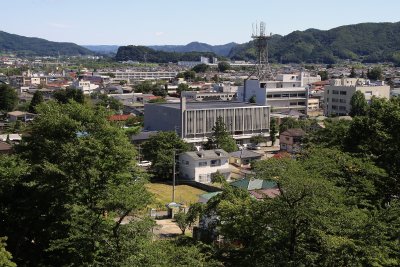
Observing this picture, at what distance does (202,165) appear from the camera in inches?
784

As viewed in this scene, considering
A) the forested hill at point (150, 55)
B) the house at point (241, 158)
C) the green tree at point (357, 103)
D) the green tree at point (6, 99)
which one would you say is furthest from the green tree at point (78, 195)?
the forested hill at point (150, 55)

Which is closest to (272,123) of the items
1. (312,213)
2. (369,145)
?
(369,145)

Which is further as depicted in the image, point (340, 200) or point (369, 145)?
point (369, 145)

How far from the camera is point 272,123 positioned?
29188mm

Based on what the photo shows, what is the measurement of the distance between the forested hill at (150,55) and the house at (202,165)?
105400mm

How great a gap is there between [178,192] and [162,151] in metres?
2.07

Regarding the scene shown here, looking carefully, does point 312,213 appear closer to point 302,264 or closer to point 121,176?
point 302,264

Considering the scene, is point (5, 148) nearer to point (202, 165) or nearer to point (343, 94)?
point (202, 165)

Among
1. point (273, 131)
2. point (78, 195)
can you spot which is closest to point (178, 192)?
point (78, 195)

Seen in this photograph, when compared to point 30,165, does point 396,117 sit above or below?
above

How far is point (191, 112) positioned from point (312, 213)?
20.3m

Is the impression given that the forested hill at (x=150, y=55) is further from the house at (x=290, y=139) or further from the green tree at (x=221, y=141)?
the green tree at (x=221, y=141)

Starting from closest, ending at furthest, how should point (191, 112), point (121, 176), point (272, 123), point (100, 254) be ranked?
point (100, 254) < point (121, 176) < point (191, 112) < point (272, 123)

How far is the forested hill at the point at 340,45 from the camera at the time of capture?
394 feet
